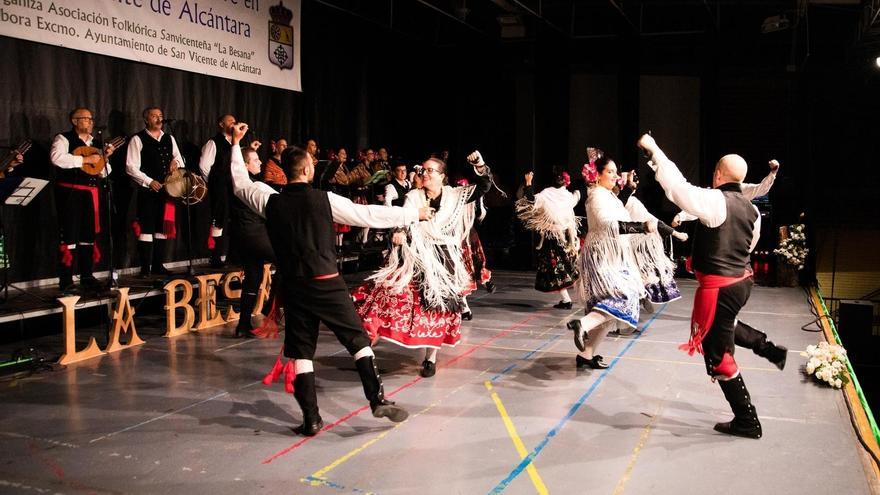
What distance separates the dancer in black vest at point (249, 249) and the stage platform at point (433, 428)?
1.25 ft

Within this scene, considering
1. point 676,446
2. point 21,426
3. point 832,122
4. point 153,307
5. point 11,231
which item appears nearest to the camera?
point 676,446

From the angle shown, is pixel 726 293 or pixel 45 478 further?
pixel 726 293

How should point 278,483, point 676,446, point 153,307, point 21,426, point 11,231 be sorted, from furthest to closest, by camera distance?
point 153,307, point 11,231, point 21,426, point 676,446, point 278,483

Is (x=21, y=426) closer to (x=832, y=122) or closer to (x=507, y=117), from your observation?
(x=507, y=117)

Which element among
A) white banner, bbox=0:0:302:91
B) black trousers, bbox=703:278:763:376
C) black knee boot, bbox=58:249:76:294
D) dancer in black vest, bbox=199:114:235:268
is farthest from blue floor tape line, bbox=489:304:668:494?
white banner, bbox=0:0:302:91

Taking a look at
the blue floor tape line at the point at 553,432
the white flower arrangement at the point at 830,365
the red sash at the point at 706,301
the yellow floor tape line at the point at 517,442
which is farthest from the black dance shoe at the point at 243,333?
the white flower arrangement at the point at 830,365

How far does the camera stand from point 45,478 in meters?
3.51

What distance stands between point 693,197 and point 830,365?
6.62 feet

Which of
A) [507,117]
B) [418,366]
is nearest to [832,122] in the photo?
[507,117]

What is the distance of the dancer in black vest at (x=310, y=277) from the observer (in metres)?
3.91

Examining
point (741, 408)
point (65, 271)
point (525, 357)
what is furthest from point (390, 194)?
point (741, 408)

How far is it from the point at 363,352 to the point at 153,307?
15.0 ft

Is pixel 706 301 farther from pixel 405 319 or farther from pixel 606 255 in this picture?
pixel 405 319

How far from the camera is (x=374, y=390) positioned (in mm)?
4066
